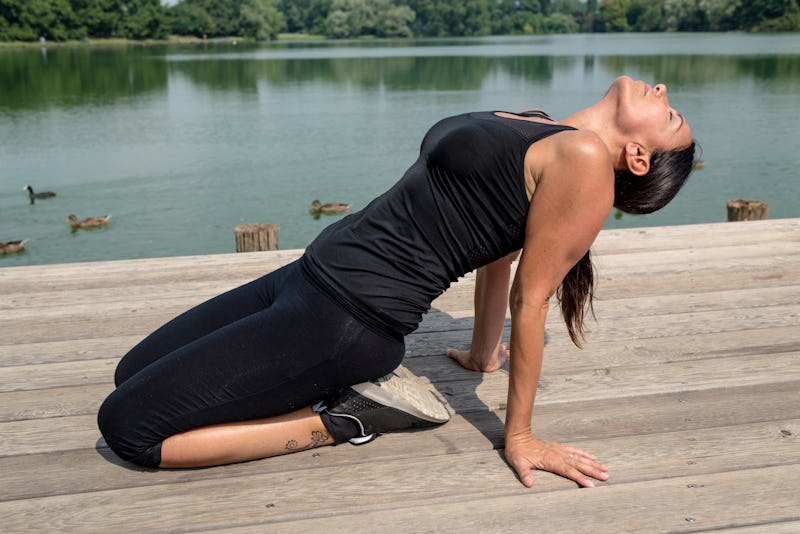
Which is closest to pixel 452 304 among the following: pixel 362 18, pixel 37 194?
pixel 37 194

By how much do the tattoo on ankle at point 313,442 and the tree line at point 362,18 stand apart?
60476 millimetres

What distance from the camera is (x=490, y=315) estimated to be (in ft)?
9.27

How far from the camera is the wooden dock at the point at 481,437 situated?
6.61ft

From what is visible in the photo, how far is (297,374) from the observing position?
2.21 meters

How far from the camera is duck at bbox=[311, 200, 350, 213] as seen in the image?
1111 cm

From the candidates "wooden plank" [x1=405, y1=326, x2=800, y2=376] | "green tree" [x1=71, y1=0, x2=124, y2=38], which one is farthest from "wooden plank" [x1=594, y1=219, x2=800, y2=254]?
"green tree" [x1=71, y1=0, x2=124, y2=38]

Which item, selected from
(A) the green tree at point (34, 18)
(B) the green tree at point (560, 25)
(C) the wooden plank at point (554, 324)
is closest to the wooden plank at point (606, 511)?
(C) the wooden plank at point (554, 324)

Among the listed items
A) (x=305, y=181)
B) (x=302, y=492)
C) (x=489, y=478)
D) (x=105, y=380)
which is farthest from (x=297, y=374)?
(x=305, y=181)

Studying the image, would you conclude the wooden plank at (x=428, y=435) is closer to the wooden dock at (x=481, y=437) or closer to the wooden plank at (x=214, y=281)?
the wooden dock at (x=481, y=437)

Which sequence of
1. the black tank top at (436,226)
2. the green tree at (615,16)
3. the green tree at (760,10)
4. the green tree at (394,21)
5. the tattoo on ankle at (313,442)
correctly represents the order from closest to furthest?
1. the black tank top at (436,226)
2. the tattoo on ankle at (313,442)
3. the green tree at (760,10)
4. the green tree at (394,21)
5. the green tree at (615,16)

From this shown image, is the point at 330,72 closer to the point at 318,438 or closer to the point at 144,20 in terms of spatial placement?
the point at 318,438

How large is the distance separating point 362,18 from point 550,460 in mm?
78046

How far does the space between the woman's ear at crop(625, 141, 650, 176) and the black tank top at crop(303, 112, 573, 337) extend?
21 cm

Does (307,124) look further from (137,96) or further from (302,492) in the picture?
(302,492)
